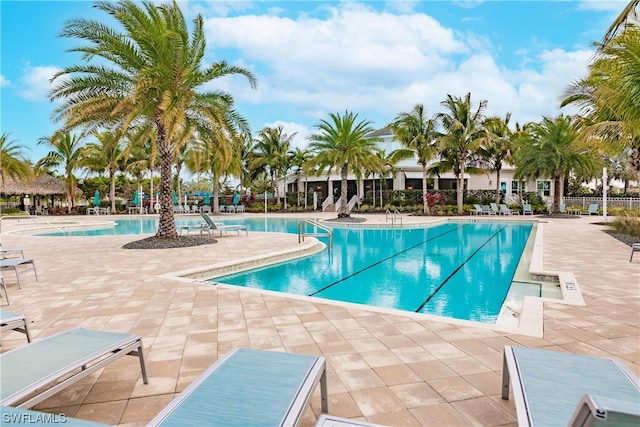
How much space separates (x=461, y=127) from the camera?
2594 centimetres

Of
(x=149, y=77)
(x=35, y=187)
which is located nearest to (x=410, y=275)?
(x=149, y=77)

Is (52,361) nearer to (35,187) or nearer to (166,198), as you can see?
(166,198)

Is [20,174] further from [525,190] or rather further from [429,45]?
[525,190]

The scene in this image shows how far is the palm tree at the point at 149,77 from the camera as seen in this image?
1084cm

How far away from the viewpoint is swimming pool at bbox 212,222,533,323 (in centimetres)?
727

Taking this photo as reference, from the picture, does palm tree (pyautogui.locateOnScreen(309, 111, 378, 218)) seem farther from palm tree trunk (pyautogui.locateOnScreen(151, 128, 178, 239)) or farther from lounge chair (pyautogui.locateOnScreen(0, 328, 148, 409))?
lounge chair (pyautogui.locateOnScreen(0, 328, 148, 409))

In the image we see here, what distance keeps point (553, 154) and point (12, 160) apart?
35.9 m

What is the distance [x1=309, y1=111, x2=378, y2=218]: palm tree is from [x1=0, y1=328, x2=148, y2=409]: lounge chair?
21252mm

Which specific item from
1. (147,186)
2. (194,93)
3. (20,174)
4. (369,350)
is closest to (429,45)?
(194,93)

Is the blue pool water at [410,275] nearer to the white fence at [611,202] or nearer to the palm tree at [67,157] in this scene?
the white fence at [611,202]

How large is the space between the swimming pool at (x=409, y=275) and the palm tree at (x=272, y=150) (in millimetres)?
21166

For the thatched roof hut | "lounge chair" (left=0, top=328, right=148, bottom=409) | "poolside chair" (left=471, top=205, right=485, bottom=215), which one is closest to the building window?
"poolside chair" (left=471, top=205, right=485, bottom=215)

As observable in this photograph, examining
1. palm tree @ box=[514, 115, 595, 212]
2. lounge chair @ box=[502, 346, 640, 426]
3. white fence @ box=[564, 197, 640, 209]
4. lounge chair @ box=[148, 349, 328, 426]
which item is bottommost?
lounge chair @ box=[148, 349, 328, 426]

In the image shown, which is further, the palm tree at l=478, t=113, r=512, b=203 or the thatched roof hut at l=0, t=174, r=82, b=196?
the thatched roof hut at l=0, t=174, r=82, b=196
